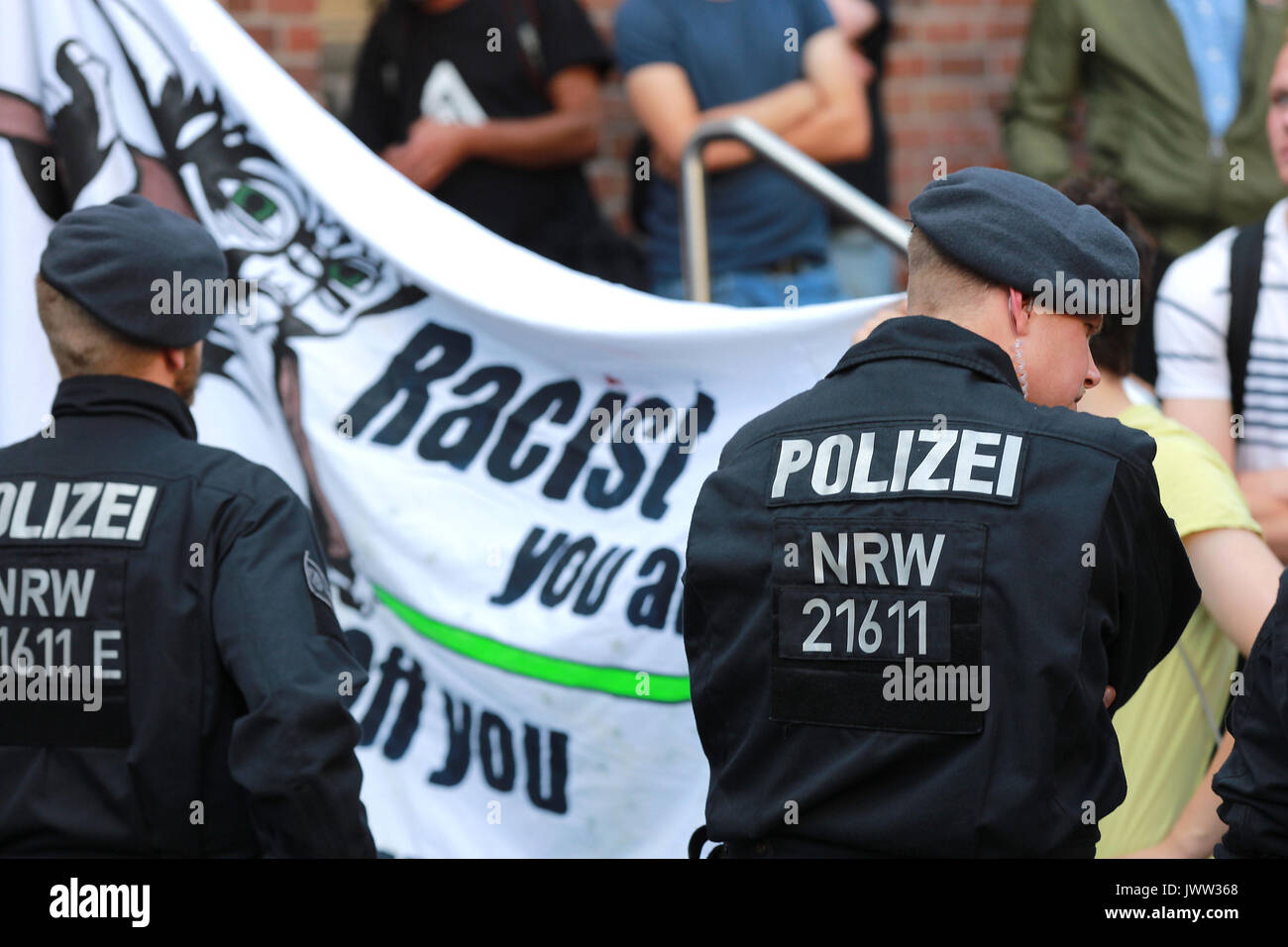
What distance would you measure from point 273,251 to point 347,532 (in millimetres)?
602

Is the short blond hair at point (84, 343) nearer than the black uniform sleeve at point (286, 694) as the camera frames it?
No

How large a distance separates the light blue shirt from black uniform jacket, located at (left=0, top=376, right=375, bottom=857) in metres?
3.62

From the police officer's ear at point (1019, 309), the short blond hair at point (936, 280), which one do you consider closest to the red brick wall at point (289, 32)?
the short blond hair at point (936, 280)

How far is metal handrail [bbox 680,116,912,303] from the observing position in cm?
395

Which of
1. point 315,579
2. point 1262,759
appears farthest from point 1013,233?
point 315,579

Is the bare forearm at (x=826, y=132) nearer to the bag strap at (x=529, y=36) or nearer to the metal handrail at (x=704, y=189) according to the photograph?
the metal handrail at (x=704, y=189)

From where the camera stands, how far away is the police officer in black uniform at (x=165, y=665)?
2275mm

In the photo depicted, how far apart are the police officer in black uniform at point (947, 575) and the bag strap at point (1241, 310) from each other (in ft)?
4.63

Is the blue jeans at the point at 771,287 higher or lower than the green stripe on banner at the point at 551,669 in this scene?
higher

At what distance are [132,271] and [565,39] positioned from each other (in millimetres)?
2408

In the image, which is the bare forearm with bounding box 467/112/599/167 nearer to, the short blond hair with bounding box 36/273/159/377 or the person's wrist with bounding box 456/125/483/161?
the person's wrist with bounding box 456/125/483/161
